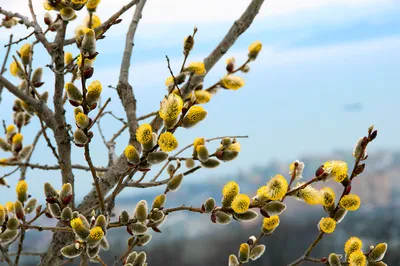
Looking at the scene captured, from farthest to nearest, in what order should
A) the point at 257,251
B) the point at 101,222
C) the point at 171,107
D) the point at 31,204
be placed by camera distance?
the point at 31,204 → the point at 257,251 → the point at 101,222 → the point at 171,107

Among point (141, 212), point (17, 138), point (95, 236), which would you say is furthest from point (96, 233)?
point (17, 138)

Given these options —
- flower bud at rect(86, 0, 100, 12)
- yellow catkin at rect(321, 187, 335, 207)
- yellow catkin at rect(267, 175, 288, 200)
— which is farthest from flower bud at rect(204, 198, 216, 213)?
flower bud at rect(86, 0, 100, 12)

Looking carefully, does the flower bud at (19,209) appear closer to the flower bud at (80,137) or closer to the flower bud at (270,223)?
the flower bud at (80,137)

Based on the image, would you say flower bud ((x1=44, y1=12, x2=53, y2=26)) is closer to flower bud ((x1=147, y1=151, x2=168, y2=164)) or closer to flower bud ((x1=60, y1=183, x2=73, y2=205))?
flower bud ((x1=60, y1=183, x2=73, y2=205))

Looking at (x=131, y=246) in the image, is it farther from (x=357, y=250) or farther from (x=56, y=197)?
(x=357, y=250)

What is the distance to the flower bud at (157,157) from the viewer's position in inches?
38.7

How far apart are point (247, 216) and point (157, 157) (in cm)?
23

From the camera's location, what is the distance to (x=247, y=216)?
3.48ft

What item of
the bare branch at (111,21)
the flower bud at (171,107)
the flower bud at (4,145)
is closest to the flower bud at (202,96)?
the bare branch at (111,21)

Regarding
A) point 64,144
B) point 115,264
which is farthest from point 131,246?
point 64,144

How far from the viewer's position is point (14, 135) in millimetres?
1720

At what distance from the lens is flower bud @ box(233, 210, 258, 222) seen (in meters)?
1.06

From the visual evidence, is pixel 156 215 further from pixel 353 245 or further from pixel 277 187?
pixel 353 245

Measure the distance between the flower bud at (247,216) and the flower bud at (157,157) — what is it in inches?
8.0
